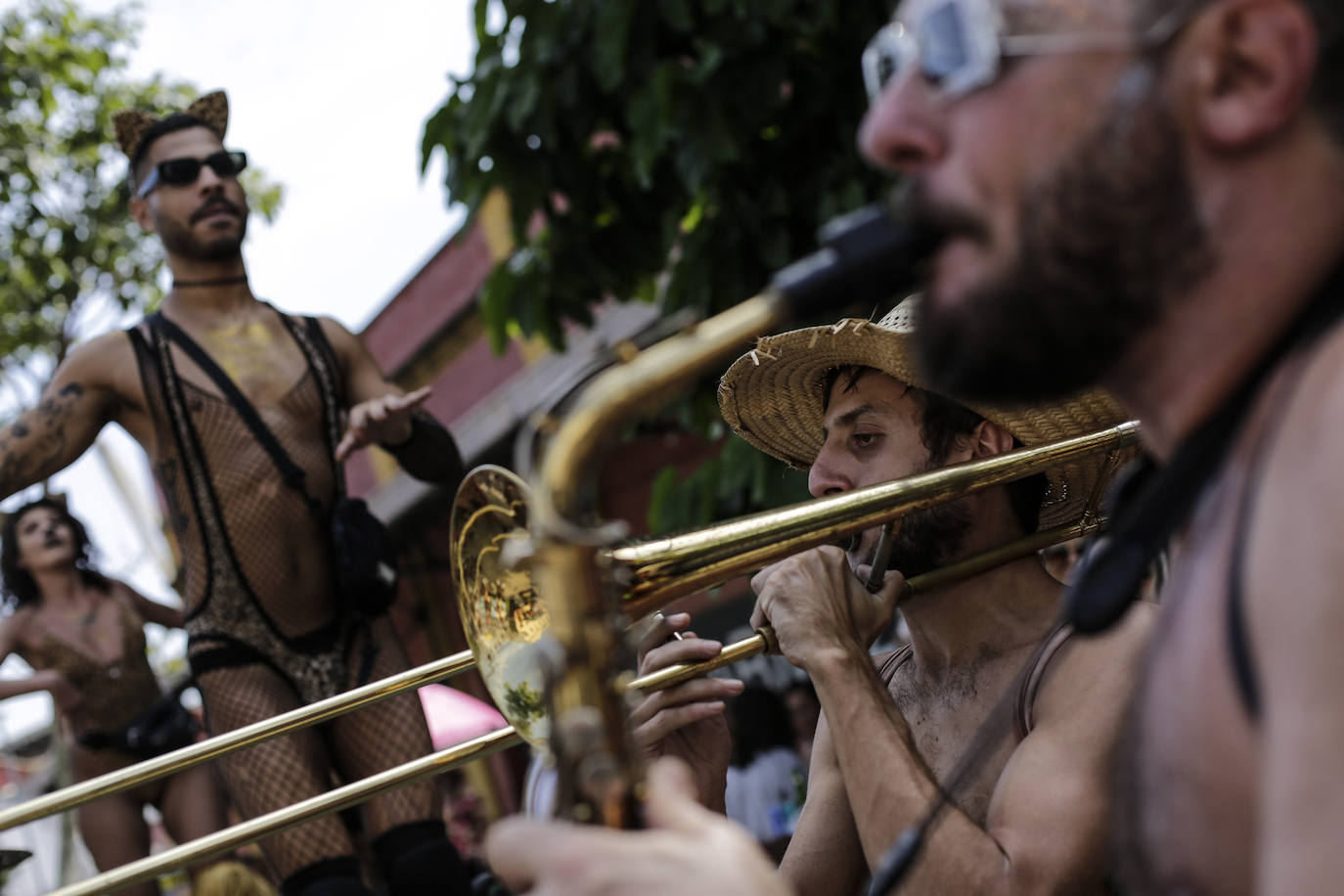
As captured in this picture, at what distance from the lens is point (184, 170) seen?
3.63m

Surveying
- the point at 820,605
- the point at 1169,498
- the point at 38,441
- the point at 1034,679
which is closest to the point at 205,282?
the point at 38,441

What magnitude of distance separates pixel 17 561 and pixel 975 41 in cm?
533

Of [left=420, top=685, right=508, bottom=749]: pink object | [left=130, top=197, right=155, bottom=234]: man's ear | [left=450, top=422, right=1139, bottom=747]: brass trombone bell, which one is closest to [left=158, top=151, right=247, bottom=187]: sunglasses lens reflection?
[left=130, top=197, right=155, bottom=234]: man's ear

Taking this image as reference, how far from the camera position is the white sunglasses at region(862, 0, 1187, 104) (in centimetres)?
126

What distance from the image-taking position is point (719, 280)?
4699 millimetres

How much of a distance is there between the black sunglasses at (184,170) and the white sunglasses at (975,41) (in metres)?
2.73

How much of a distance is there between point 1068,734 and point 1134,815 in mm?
1018

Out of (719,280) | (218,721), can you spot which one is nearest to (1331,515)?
(218,721)

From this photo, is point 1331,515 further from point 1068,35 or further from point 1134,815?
point 1068,35

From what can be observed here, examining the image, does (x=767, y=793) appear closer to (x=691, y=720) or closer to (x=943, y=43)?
(x=691, y=720)

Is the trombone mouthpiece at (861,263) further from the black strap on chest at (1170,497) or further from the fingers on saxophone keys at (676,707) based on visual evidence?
the fingers on saxophone keys at (676,707)

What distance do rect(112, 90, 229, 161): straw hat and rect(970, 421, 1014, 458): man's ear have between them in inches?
88.3

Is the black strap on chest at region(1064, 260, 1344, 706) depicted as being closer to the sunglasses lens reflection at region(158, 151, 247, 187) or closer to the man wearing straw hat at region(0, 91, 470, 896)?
the man wearing straw hat at region(0, 91, 470, 896)

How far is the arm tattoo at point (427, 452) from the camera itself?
11.5ft
